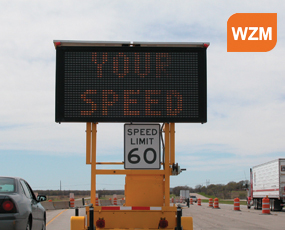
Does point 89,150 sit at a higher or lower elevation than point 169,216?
higher

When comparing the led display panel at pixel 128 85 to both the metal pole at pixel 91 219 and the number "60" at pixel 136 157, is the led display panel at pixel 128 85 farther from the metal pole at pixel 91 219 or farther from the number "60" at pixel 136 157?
the metal pole at pixel 91 219

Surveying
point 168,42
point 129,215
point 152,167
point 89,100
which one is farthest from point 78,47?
point 129,215

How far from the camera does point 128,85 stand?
31.0 ft

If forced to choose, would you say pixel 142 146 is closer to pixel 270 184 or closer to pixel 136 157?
pixel 136 157

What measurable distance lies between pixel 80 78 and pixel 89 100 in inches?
20.4

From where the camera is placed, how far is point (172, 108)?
948cm

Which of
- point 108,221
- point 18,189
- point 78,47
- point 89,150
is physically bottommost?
point 108,221

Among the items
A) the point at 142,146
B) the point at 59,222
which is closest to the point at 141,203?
the point at 142,146

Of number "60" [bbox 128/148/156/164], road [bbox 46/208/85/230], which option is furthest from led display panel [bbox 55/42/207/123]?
road [bbox 46/208/85/230]

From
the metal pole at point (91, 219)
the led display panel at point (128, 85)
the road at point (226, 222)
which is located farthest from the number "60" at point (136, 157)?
the road at point (226, 222)

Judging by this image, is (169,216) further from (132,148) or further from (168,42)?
(168,42)

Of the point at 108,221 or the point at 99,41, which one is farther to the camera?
the point at 99,41

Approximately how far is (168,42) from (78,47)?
6.50 ft

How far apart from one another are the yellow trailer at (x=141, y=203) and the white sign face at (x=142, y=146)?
0.16m
